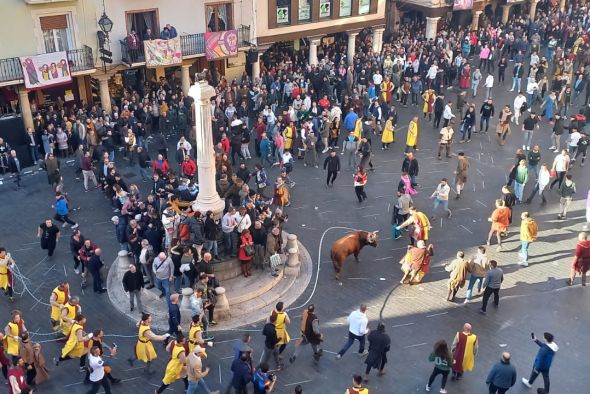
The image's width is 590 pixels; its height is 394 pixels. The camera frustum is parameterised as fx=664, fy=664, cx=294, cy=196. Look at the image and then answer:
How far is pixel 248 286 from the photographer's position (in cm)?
1680

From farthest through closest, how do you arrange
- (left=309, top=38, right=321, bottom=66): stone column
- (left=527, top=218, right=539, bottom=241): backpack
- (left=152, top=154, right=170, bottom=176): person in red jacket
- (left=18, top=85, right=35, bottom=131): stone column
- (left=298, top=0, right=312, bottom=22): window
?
(left=309, top=38, right=321, bottom=66): stone column < (left=298, top=0, right=312, bottom=22): window < (left=18, top=85, right=35, bottom=131): stone column < (left=152, top=154, right=170, bottom=176): person in red jacket < (left=527, top=218, right=539, bottom=241): backpack

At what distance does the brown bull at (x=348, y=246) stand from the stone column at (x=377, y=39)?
20.3m

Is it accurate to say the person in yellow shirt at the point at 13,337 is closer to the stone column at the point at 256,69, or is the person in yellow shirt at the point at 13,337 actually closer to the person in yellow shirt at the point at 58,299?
the person in yellow shirt at the point at 58,299

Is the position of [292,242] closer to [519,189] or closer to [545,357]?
[545,357]

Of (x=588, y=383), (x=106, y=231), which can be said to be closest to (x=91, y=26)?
(x=106, y=231)

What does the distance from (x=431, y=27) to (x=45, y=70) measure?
22384 millimetres

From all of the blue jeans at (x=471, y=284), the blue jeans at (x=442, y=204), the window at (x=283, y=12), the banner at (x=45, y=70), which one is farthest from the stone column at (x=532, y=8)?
the blue jeans at (x=471, y=284)

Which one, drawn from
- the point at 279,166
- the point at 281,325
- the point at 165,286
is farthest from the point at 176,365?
the point at 279,166

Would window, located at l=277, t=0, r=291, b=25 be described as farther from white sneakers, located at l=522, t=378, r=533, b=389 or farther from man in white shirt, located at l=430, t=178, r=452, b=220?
white sneakers, located at l=522, t=378, r=533, b=389

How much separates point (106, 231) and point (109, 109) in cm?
945

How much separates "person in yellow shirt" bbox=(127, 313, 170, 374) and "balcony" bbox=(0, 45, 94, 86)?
47.8ft

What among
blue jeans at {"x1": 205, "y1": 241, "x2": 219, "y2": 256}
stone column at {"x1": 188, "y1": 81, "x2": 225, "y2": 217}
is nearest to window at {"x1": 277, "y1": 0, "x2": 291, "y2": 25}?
stone column at {"x1": 188, "y1": 81, "x2": 225, "y2": 217}

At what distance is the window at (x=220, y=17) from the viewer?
29.5m

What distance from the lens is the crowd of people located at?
13.6 m
